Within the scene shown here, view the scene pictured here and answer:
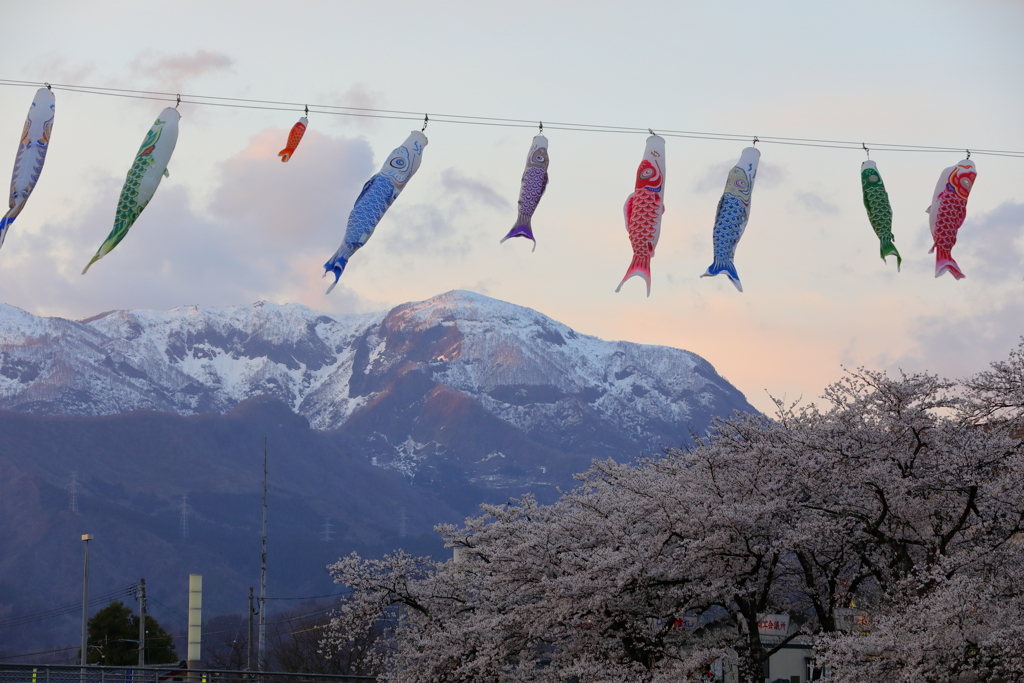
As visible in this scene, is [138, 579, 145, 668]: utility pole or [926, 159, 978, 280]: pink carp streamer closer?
[926, 159, 978, 280]: pink carp streamer

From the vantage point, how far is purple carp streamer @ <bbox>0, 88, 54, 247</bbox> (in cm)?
1470

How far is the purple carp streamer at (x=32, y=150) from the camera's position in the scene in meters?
14.7

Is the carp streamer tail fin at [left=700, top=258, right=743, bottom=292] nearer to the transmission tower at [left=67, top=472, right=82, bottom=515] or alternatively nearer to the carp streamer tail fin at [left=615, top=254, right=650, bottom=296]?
the carp streamer tail fin at [left=615, top=254, right=650, bottom=296]

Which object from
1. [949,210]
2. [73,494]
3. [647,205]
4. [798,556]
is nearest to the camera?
[647,205]

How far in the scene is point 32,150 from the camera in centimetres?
1470

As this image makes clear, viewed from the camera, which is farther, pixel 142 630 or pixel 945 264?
pixel 142 630

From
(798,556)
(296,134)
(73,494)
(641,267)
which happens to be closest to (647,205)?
(641,267)

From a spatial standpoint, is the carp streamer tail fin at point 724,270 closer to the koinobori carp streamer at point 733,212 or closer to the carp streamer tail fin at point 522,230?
the koinobori carp streamer at point 733,212

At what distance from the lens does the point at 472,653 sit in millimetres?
20953

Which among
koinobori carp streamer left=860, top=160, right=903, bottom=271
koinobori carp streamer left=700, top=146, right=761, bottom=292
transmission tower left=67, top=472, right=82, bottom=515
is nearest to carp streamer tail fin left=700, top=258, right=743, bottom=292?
koinobori carp streamer left=700, top=146, right=761, bottom=292

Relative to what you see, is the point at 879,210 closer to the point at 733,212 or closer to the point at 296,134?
the point at 733,212

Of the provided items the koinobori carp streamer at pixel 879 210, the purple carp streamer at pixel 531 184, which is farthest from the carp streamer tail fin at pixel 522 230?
the koinobori carp streamer at pixel 879 210

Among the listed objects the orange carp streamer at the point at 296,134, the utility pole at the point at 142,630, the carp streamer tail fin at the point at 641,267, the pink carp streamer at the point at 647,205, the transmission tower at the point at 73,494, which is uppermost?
the transmission tower at the point at 73,494

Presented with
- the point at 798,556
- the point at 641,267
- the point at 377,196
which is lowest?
the point at 798,556
